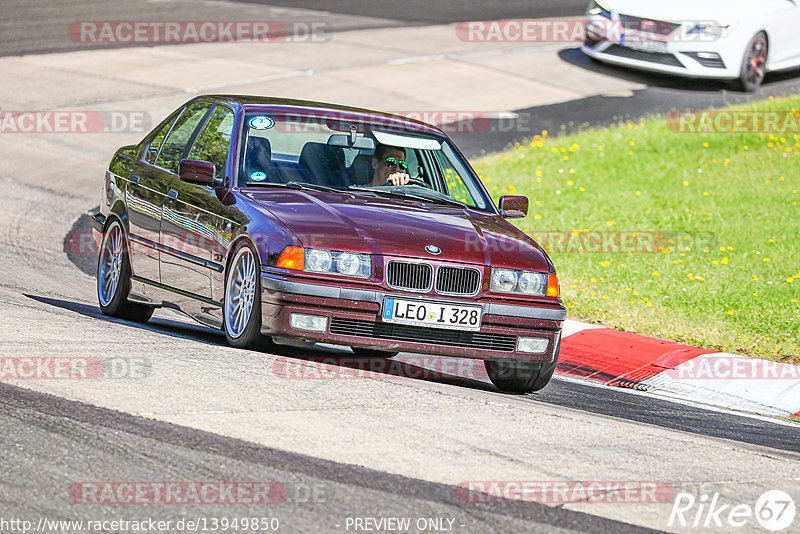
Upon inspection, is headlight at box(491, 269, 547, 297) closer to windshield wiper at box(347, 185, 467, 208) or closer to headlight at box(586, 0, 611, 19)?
windshield wiper at box(347, 185, 467, 208)

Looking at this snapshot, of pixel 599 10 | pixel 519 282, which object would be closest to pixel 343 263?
pixel 519 282

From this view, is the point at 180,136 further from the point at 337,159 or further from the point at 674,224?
the point at 674,224

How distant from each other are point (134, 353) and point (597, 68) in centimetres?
1703

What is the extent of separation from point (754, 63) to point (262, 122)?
45.6ft

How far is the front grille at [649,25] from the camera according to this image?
772 inches

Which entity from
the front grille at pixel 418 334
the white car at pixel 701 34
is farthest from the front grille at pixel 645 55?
the front grille at pixel 418 334

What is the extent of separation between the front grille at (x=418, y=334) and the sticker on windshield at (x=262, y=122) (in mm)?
1788

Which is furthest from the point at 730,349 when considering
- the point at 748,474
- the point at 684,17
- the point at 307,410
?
the point at 684,17

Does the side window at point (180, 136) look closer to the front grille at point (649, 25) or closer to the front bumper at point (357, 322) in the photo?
the front bumper at point (357, 322)

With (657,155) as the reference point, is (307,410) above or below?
above

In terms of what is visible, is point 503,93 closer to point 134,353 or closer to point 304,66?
point 304,66

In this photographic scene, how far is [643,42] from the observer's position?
20016mm

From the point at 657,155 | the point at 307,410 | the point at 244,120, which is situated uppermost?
the point at 244,120

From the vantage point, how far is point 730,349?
33.1 feet
